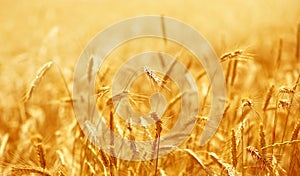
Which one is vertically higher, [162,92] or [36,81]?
[162,92]

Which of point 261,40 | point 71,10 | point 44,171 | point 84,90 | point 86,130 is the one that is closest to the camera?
point 44,171

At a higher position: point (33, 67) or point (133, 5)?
point (133, 5)

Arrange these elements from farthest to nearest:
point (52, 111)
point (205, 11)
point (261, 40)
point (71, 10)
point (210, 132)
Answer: point (71, 10), point (205, 11), point (261, 40), point (52, 111), point (210, 132)

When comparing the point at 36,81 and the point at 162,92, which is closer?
the point at 36,81

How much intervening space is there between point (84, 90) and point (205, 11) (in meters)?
7.73

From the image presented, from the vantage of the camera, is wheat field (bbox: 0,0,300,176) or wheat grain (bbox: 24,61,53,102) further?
wheat grain (bbox: 24,61,53,102)

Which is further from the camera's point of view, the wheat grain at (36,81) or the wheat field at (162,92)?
the wheat grain at (36,81)

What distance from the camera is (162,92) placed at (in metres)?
2.66

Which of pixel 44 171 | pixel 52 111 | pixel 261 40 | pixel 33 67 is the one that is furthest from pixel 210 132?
pixel 261 40

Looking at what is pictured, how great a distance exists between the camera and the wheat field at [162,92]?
1.63 m

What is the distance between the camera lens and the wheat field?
1.63 meters

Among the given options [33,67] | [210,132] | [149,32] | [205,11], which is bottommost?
[210,132]

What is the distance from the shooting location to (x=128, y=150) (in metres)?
1.71

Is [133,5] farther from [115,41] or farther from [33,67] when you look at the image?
[33,67]
